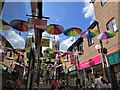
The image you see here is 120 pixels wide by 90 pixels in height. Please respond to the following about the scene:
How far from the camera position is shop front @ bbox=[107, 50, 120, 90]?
12.9 metres

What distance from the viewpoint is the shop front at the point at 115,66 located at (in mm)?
12950

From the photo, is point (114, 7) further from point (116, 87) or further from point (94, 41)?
point (116, 87)

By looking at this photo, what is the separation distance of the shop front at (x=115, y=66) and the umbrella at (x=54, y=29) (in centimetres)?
538

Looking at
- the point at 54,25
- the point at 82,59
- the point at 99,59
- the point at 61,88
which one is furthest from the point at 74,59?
the point at 54,25

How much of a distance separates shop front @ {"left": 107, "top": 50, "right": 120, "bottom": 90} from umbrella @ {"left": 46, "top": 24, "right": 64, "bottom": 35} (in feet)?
17.6

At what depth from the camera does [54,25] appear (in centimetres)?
967

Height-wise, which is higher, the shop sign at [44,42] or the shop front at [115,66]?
the shop sign at [44,42]

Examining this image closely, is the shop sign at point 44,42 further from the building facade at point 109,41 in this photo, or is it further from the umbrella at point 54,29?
the building facade at point 109,41

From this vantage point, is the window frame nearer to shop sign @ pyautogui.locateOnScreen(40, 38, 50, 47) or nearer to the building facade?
the building facade

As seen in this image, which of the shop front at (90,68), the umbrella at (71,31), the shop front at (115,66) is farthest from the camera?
the shop front at (90,68)

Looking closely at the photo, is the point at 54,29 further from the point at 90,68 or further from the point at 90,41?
the point at 90,68

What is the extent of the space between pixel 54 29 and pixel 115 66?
7.20 meters

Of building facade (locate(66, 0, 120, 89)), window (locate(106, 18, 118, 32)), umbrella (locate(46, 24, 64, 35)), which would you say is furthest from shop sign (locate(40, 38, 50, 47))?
window (locate(106, 18, 118, 32))

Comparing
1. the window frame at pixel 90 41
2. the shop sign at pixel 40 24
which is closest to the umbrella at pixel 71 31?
the shop sign at pixel 40 24
